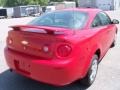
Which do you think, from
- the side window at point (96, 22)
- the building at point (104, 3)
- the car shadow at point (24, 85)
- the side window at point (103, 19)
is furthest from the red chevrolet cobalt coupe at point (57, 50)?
the building at point (104, 3)

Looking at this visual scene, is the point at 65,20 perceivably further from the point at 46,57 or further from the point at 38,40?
the point at 46,57

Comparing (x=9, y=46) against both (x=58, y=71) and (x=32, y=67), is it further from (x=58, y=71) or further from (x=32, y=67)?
(x=58, y=71)

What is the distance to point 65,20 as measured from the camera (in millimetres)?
5312

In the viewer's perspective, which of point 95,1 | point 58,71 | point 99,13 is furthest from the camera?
point 95,1

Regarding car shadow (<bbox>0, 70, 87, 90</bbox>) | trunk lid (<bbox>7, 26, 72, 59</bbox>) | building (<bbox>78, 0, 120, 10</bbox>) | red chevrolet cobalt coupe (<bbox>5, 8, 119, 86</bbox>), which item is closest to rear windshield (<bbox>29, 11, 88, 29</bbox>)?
red chevrolet cobalt coupe (<bbox>5, 8, 119, 86</bbox>)

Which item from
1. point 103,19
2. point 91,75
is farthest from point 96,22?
point 91,75

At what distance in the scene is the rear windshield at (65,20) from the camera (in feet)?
16.8

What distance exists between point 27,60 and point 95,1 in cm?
7861

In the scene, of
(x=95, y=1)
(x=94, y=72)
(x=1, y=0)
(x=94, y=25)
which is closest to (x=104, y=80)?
(x=94, y=72)

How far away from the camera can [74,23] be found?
16.9 feet

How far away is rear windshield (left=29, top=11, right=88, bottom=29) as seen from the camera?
16.8ft

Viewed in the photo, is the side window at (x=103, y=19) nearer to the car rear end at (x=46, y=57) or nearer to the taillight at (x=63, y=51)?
the car rear end at (x=46, y=57)

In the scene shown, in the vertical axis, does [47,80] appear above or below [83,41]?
below

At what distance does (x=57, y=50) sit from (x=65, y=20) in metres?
1.23
